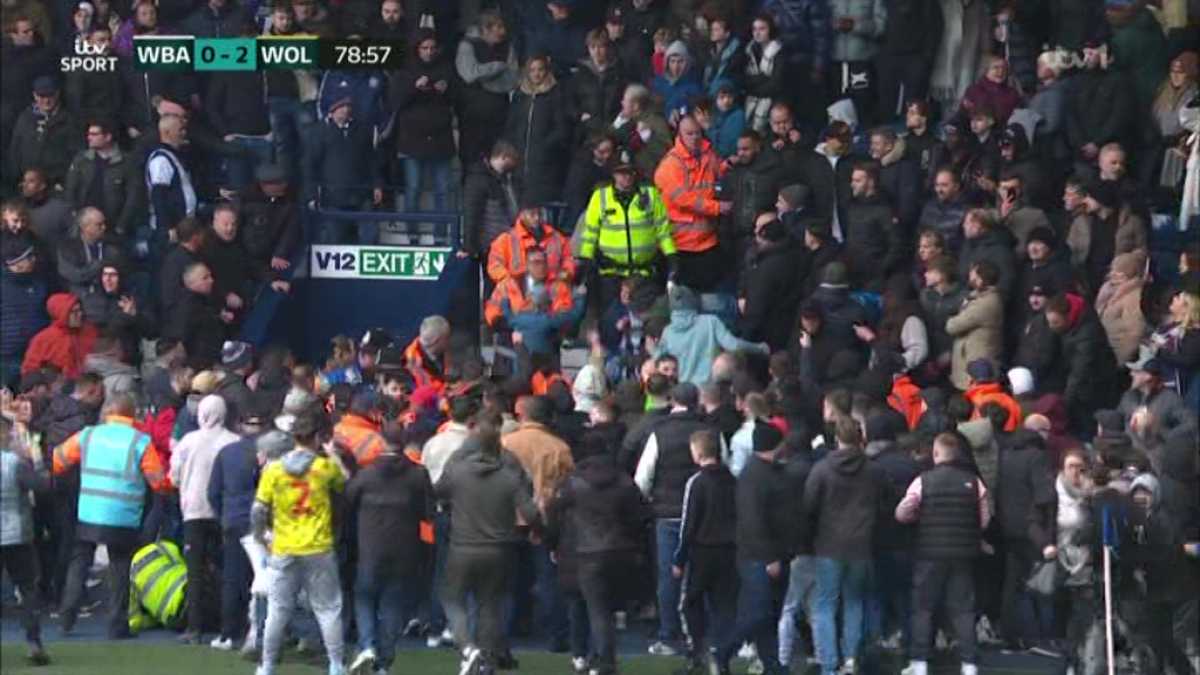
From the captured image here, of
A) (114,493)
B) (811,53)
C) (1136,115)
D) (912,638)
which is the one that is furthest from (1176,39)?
(114,493)

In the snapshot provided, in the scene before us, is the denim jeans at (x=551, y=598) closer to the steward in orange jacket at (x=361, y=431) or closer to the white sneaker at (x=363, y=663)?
the steward in orange jacket at (x=361, y=431)

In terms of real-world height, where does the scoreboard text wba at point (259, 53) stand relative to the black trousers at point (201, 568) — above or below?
above

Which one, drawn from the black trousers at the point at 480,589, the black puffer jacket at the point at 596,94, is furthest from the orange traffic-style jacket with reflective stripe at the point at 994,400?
the black puffer jacket at the point at 596,94

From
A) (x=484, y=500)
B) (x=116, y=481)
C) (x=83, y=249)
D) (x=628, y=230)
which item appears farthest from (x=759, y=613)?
(x=83, y=249)

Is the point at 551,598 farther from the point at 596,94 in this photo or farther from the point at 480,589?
the point at 596,94

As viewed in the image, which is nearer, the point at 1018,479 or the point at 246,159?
the point at 1018,479

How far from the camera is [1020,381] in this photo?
984 inches

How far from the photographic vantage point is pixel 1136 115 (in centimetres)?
2950

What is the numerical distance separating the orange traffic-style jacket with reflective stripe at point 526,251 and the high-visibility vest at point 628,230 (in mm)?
199

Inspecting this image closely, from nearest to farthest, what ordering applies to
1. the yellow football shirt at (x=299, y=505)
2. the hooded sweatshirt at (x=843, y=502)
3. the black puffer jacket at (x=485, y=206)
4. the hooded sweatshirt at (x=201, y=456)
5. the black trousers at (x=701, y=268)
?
the yellow football shirt at (x=299, y=505) → the hooded sweatshirt at (x=843, y=502) → the hooded sweatshirt at (x=201, y=456) → the black trousers at (x=701, y=268) → the black puffer jacket at (x=485, y=206)

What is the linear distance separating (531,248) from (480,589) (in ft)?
16.7

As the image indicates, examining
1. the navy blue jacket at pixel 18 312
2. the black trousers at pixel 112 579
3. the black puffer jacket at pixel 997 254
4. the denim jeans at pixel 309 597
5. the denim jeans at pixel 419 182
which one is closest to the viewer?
the denim jeans at pixel 309 597

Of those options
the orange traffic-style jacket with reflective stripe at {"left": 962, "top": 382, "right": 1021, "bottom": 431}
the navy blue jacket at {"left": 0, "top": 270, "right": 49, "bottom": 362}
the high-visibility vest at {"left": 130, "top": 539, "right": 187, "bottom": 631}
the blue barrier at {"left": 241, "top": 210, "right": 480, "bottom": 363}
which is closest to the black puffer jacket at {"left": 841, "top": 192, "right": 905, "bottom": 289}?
the orange traffic-style jacket with reflective stripe at {"left": 962, "top": 382, "right": 1021, "bottom": 431}

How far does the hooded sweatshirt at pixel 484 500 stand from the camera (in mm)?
22953
